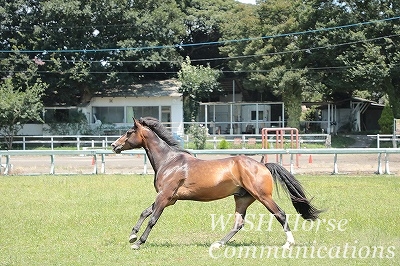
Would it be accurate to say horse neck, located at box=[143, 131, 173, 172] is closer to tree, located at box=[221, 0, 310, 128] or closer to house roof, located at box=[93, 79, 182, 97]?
tree, located at box=[221, 0, 310, 128]

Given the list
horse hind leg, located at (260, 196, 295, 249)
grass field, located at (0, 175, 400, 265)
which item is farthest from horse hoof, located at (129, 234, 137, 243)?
horse hind leg, located at (260, 196, 295, 249)

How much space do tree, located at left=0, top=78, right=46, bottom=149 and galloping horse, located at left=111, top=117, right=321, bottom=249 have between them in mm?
34056

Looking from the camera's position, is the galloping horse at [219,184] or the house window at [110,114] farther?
the house window at [110,114]

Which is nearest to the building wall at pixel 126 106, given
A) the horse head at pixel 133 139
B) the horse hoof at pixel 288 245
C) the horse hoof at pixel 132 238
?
the horse head at pixel 133 139

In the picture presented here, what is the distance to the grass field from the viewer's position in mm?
9172

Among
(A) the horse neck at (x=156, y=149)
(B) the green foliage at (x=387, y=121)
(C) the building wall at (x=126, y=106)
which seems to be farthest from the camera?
(C) the building wall at (x=126, y=106)

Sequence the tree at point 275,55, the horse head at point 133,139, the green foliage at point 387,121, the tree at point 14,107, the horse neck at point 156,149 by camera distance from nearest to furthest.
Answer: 1. the horse neck at point 156,149
2. the horse head at point 133,139
3. the tree at point 14,107
4. the green foliage at point 387,121
5. the tree at point 275,55

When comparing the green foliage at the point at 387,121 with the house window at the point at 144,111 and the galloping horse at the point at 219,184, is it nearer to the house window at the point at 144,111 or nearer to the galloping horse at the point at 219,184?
the house window at the point at 144,111

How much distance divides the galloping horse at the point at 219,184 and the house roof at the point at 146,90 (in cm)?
4062

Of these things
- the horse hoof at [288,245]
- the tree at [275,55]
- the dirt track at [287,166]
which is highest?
the tree at [275,55]

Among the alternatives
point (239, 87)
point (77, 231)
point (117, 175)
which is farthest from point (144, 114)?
point (77, 231)

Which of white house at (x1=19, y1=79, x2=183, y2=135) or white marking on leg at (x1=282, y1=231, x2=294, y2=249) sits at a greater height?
white house at (x1=19, y1=79, x2=183, y2=135)

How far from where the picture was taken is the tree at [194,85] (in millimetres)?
50438

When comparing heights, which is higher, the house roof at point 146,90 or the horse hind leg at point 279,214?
the house roof at point 146,90
